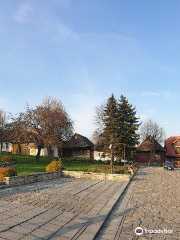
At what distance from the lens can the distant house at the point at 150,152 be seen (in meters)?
47.7

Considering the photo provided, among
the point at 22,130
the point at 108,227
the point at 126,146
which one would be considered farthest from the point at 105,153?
the point at 108,227

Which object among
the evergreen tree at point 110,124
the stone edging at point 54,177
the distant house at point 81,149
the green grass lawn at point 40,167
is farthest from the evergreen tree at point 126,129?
the stone edging at point 54,177

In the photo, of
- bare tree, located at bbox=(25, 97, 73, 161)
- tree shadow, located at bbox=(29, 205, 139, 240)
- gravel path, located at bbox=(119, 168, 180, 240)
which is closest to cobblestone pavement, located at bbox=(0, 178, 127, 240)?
tree shadow, located at bbox=(29, 205, 139, 240)

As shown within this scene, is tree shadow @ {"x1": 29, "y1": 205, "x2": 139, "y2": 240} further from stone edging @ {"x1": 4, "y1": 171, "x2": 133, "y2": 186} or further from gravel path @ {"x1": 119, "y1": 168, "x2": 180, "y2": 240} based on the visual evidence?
stone edging @ {"x1": 4, "y1": 171, "x2": 133, "y2": 186}

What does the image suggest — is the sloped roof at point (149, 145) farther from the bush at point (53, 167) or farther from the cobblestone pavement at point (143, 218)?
the cobblestone pavement at point (143, 218)

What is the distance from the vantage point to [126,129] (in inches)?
1420

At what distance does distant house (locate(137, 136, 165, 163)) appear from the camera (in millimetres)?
47688

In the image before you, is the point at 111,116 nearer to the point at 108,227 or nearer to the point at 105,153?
the point at 105,153

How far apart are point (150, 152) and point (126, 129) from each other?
53.9ft

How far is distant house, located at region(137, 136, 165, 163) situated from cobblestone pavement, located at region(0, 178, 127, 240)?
1602 inches

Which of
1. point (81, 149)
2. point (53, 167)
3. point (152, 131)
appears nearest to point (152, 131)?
point (152, 131)

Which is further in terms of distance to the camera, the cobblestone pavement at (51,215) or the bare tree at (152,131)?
the bare tree at (152,131)

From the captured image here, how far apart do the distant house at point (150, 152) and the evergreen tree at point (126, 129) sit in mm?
13277

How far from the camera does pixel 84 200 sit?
8750mm
